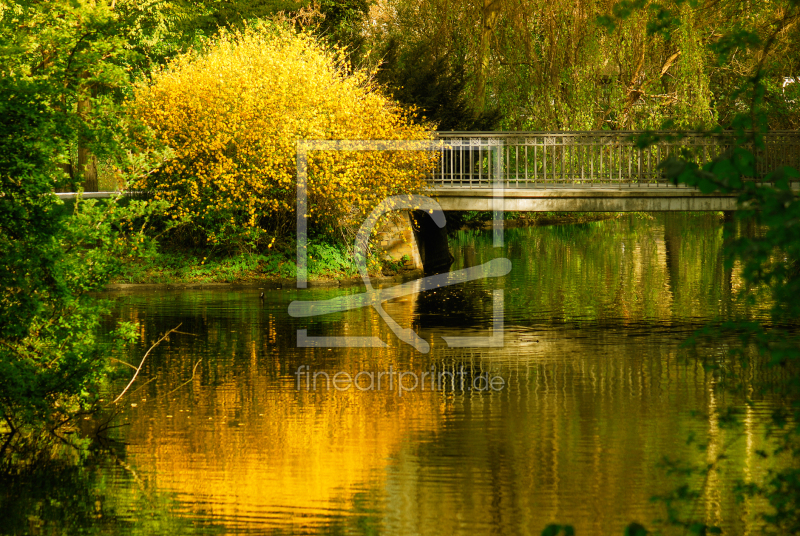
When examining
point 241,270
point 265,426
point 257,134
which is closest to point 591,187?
point 257,134

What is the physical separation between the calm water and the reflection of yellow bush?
4.58m

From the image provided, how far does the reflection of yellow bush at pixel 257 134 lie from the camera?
77.9ft

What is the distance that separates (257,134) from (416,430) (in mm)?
14069

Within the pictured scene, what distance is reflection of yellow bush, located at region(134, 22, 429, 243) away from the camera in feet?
77.9

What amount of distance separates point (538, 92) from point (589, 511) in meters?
29.0

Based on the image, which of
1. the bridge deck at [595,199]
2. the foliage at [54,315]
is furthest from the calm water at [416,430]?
the bridge deck at [595,199]

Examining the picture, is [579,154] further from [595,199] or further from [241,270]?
[241,270]

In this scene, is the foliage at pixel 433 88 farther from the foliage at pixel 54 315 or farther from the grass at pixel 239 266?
the foliage at pixel 54 315

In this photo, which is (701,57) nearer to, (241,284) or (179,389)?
(241,284)

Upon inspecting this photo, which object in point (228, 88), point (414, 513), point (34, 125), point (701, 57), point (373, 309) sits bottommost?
point (414, 513)

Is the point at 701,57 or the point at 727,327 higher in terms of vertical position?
the point at 701,57

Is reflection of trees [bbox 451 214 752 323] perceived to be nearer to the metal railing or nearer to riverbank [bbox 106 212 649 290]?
the metal railing

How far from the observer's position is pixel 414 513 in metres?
8.13

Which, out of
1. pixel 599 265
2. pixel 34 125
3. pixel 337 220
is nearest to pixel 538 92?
pixel 599 265
